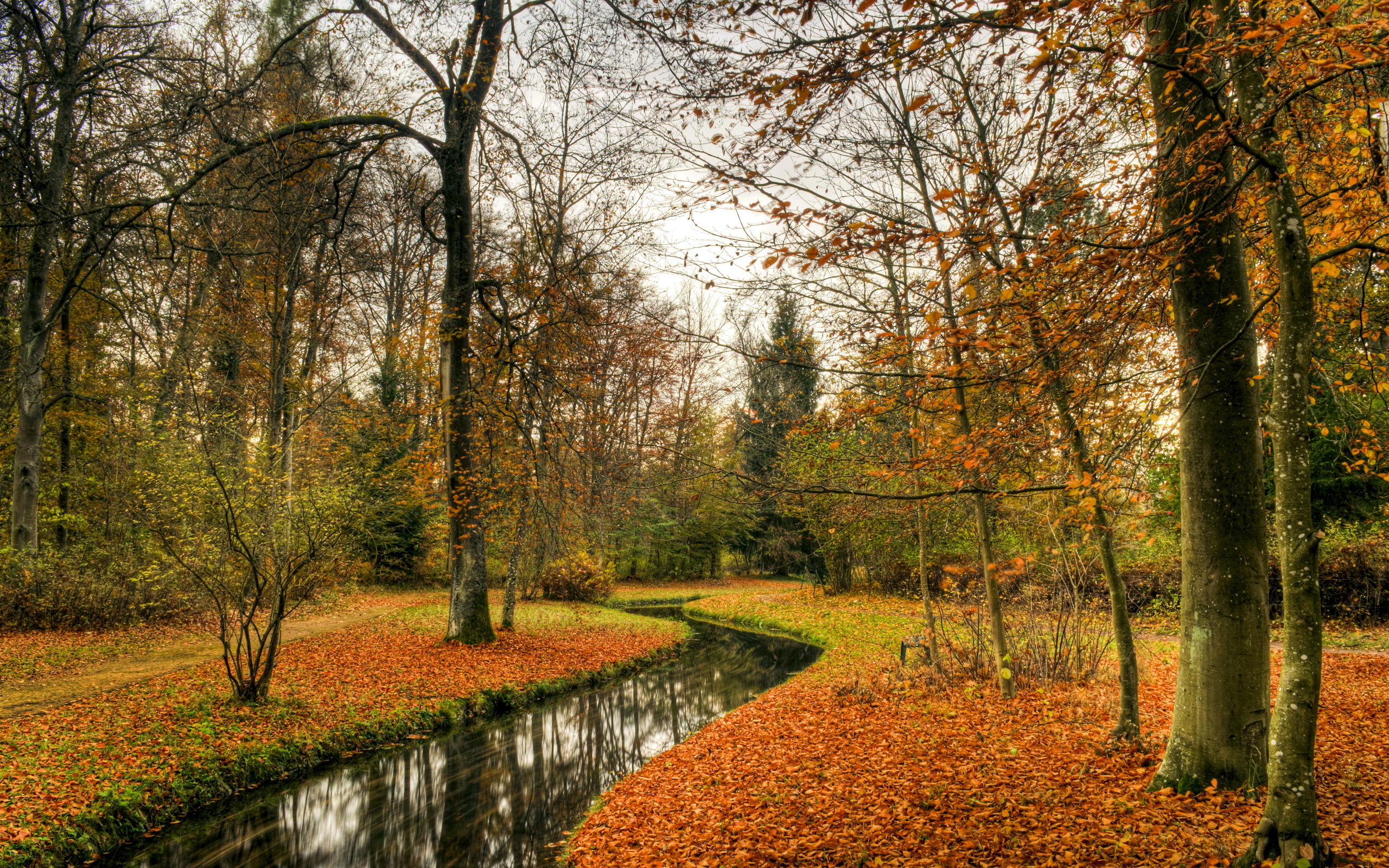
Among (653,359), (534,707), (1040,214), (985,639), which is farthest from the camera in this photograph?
(653,359)

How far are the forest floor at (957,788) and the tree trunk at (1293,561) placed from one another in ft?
1.56

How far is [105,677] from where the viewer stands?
8195 mm

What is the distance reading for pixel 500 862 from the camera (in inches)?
215

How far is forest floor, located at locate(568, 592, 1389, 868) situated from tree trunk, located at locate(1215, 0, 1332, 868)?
1.56ft

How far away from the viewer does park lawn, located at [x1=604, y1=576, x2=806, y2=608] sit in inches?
985

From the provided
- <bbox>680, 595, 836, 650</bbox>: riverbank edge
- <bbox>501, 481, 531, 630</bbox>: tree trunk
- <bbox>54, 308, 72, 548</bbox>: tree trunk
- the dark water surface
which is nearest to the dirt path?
the dark water surface

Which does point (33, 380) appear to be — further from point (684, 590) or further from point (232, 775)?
point (684, 590)

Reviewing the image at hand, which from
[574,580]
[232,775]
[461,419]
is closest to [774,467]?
[574,580]

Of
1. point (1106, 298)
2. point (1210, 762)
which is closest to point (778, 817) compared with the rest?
point (1210, 762)

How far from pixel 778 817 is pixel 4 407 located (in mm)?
18173

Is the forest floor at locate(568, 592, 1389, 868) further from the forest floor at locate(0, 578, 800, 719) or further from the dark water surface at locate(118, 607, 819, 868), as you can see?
the forest floor at locate(0, 578, 800, 719)

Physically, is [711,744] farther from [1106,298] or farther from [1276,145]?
[1276,145]

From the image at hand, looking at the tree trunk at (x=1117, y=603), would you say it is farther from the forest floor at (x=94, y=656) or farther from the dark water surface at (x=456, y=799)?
the forest floor at (x=94, y=656)

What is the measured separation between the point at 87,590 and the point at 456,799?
29.3 feet
